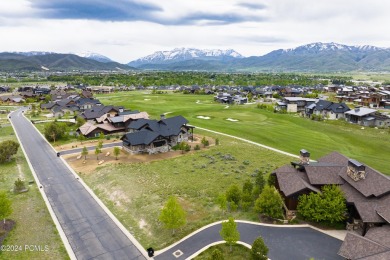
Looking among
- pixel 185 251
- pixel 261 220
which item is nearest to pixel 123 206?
pixel 185 251

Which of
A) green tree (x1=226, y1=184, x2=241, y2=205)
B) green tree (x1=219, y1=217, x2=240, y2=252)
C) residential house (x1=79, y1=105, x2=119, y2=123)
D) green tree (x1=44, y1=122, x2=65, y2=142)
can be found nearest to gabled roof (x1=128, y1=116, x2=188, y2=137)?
green tree (x1=44, y1=122, x2=65, y2=142)

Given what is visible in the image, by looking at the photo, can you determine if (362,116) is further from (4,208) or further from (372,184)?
(4,208)

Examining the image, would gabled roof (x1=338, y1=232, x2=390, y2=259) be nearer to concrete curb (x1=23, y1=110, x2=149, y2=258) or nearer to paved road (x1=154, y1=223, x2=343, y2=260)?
paved road (x1=154, y1=223, x2=343, y2=260)

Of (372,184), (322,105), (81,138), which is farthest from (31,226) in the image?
(322,105)

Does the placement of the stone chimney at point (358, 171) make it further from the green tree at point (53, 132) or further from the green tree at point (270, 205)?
the green tree at point (53, 132)

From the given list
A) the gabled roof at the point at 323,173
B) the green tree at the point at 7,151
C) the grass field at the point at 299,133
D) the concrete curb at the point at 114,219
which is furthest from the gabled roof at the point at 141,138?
the gabled roof at the point at 323,173

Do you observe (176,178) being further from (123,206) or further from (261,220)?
(261,220)
